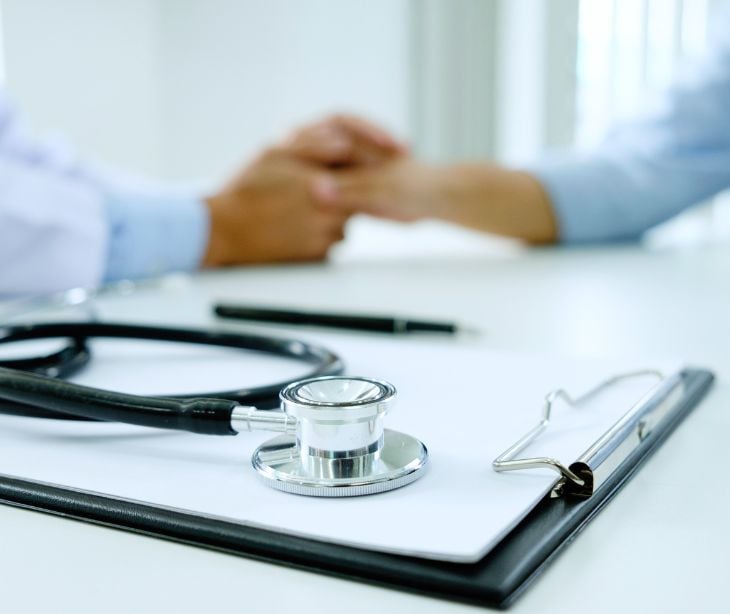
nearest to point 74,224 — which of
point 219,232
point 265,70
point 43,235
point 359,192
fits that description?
point 43,235

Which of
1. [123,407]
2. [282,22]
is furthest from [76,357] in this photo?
[282,22]

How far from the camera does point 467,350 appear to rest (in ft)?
1.42

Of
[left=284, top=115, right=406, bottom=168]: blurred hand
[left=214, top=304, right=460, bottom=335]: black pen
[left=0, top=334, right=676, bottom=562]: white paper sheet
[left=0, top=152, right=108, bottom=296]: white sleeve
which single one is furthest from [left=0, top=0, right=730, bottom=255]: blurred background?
[left=0, top=334, right=676, bottom=562]: white paper sheet

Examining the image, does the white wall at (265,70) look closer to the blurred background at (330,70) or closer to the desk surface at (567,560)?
the blurred background at (330,70)

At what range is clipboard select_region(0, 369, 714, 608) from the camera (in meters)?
0.20

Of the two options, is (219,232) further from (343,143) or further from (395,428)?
(395,428)

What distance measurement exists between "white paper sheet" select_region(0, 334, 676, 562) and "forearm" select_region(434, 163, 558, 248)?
0.51 meters

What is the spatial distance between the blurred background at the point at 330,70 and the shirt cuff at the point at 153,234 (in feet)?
2.01

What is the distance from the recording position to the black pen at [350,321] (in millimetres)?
513

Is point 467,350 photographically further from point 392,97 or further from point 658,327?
point 392,97

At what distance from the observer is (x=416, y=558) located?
20cm

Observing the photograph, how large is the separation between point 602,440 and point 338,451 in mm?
82

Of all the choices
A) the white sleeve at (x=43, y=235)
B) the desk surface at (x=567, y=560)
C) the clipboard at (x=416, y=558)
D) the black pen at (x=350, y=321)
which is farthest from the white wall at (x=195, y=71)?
the clipboard at (x=416, y=558)

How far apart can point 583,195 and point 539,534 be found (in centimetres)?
78
